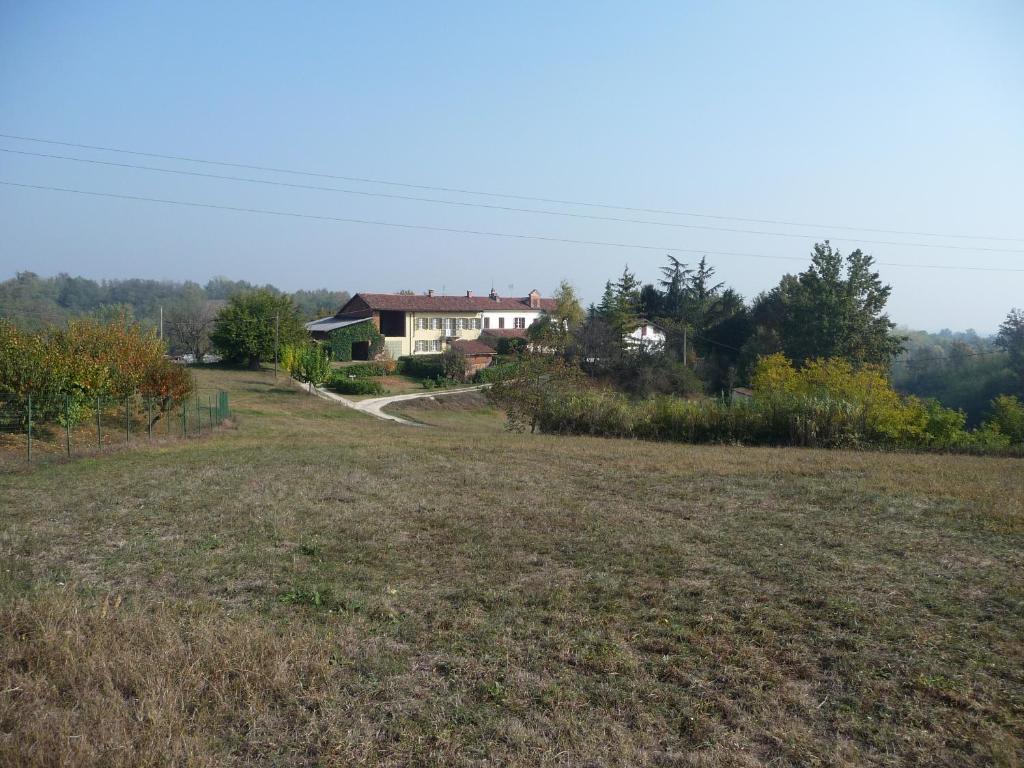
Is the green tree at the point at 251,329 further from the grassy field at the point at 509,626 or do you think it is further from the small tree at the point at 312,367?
the grassy field at the point at 509,626

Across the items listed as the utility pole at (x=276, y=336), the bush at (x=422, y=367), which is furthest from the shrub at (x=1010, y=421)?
the utility pole at (x=276, y=336)

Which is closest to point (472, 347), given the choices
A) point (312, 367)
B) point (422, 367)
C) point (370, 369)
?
point (422, 367)

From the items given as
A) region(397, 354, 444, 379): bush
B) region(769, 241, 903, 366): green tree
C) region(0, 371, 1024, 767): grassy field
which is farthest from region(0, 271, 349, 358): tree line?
region(0, 371, 1024, 767): grassy field

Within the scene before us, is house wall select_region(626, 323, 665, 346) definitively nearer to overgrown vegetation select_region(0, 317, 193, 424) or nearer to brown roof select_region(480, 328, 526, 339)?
Result: brown roof select_region(480, 328, 526, 339)

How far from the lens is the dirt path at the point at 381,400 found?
148 ft

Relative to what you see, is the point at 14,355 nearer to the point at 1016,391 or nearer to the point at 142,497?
the point at 142,497

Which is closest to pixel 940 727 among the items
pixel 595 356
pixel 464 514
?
pixel 464 514

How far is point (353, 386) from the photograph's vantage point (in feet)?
179

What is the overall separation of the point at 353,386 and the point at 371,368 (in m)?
6.39

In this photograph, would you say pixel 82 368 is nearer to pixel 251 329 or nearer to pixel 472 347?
pixel 251 329

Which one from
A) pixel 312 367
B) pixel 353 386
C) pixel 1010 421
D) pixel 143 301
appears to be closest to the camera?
pixel 1010 421

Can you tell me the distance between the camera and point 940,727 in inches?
206

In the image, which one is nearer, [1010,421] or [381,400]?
[1010,421]

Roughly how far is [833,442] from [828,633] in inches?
723
